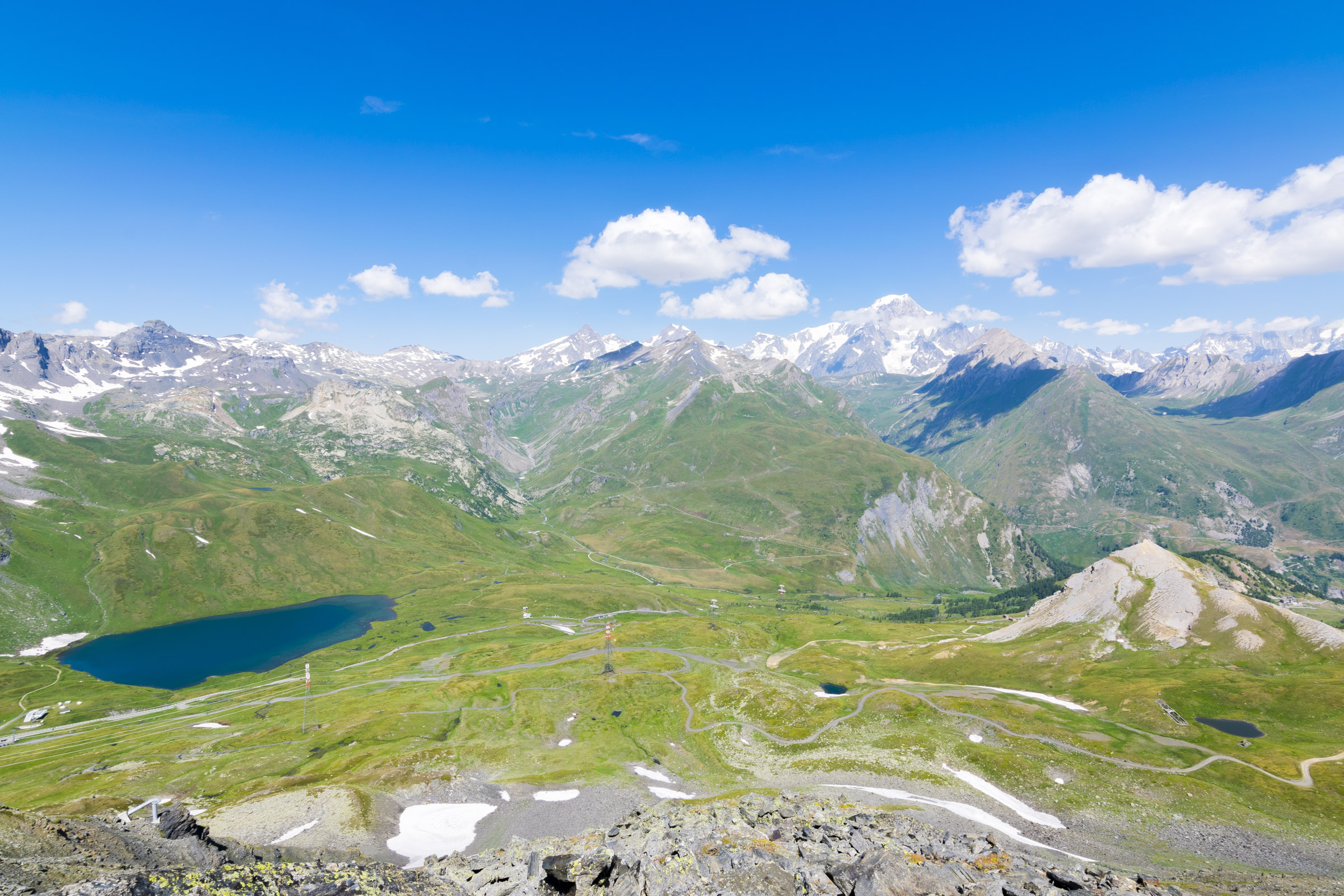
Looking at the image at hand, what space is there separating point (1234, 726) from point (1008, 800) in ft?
194

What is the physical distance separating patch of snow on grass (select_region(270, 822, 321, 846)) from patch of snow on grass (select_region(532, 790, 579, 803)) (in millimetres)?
28925

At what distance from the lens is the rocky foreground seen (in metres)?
28.9

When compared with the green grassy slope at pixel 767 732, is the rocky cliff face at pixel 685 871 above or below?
above

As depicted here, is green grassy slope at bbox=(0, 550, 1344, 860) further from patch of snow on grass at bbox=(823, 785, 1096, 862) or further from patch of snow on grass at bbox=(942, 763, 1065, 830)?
patch of snow on grass at bbox=(823, 785, 1096, 862)

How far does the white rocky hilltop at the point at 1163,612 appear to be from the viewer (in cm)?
13138

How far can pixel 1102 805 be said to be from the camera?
247 feet

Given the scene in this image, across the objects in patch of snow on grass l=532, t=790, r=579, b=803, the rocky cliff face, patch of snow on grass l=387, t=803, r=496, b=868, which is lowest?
patch of snow on grass l=532, t=790, r=579, b=803

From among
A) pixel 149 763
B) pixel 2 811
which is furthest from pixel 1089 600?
pixel 149 763

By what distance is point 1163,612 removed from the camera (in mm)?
147875

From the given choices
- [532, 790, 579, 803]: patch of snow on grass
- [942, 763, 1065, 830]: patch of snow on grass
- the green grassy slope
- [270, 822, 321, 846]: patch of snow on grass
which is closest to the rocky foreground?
[942, 763, 1065, 830]: patch of snow on grass

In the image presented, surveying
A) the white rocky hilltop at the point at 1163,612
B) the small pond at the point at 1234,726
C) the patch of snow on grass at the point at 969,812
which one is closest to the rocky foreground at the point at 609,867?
the patch of snow on grass at the point at 969,812

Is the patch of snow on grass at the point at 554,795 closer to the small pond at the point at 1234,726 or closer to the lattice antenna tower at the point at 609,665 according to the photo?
the lattice antenna tower at the point at 609,665

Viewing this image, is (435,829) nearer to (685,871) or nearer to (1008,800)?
(685,871)

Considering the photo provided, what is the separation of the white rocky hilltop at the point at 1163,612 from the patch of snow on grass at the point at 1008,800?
91.9 metres
